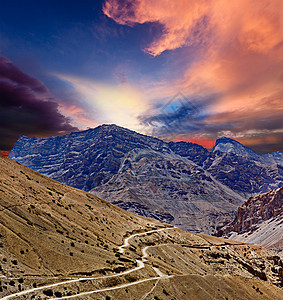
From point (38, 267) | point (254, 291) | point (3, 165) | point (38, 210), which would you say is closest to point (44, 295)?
point (38, 267)

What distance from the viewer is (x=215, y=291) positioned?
48.3m

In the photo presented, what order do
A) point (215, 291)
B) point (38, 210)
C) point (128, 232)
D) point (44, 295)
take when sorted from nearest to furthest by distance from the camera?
point (44, 295), point (38, 210), point (215, 291), point (128, 232)

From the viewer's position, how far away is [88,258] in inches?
1441

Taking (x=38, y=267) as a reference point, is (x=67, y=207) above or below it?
above

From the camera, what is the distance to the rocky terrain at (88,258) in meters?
27.6

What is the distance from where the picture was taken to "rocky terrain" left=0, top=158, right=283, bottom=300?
2760 centimetres

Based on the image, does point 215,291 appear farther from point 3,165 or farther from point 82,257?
point 3,165

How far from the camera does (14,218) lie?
1433 inches

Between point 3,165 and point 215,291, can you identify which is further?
point 3,165

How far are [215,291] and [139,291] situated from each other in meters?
24.0

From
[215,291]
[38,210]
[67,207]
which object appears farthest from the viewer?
[67,207]

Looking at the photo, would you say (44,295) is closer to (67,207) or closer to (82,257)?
(82,257)

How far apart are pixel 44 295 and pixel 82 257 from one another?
1151 cm

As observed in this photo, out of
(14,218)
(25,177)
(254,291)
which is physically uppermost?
(25,177)
